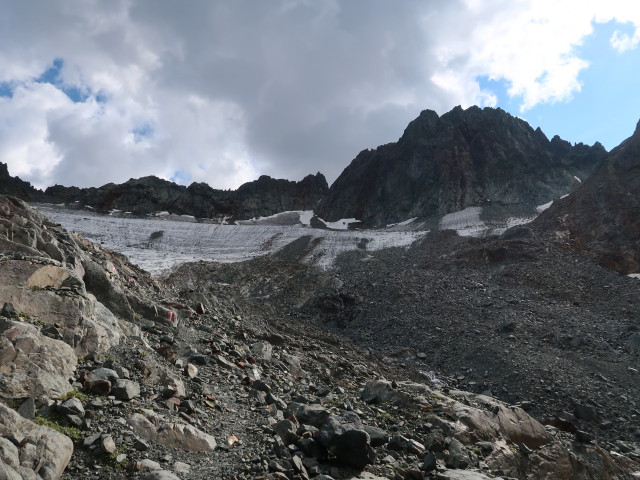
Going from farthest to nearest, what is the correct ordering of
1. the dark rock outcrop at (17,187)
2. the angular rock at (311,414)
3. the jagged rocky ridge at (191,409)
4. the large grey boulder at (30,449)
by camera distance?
1. the dark rock outcrop at (17,187)
2. the angular rock at (311,414)
3. the jagged rocky ridge at (191,409)
4. the large grey boulder at (30,449)

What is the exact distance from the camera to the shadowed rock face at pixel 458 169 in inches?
3366

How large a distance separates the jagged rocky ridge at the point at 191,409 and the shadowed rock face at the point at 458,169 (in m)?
75.8

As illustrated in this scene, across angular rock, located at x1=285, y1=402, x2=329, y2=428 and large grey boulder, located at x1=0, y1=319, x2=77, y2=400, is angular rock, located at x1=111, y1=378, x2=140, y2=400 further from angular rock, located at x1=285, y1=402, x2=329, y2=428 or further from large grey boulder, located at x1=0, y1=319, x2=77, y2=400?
angular rock, located at x1=285, y1=402, x2=329, y2=428

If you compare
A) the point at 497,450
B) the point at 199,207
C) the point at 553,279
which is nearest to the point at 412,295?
the point at 553,279

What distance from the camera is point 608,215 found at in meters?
43.0

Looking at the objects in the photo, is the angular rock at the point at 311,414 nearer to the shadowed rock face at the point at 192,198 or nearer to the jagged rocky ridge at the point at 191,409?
the jagged rocky ridge at the point at 191,409

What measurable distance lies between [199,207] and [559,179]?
78.5 metres

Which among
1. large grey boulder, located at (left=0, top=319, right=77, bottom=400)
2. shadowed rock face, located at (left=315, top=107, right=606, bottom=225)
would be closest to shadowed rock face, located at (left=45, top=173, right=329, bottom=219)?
shadowed rock face, located at (left=315, top=107, right=606, bottom=225)

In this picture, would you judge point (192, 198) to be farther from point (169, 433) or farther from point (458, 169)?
point (169, 433)

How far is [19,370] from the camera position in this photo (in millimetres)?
6340

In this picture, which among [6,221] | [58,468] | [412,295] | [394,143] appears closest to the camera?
[58,468]

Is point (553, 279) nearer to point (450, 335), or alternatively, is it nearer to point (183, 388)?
point (450, 335)

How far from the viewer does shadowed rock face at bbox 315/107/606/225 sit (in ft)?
281

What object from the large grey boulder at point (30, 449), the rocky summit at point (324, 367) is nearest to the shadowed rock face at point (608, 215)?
the rocky summit at point (324, 367)
